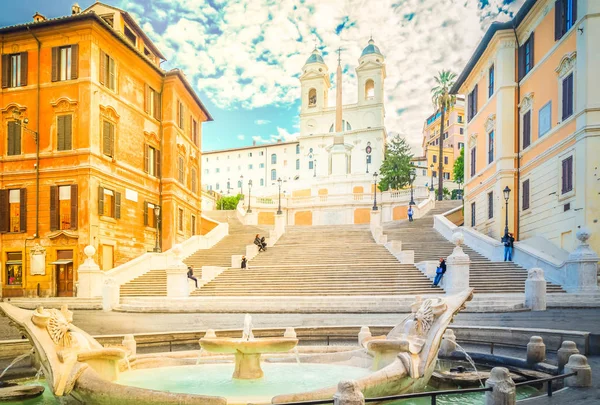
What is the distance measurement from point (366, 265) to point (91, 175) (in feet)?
51.3

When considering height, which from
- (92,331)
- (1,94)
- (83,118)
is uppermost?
(1,94)

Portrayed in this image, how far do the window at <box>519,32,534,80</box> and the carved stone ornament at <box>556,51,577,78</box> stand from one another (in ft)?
12.7

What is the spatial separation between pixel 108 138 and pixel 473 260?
2162cm

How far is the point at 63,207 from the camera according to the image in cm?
2603

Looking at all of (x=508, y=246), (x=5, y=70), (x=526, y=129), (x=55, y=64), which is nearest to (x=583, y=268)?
(x=508, y=246)

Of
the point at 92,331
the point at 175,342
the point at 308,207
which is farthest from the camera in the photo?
the point at 308,207

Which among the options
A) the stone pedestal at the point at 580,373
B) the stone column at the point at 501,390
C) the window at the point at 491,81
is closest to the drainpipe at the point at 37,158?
the stone column at the point at 501,390

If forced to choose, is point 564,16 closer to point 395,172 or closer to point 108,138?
point 108,138

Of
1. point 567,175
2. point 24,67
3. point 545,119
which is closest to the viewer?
point 567,175

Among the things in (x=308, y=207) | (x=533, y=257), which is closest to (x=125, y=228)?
(x=533, y=257)

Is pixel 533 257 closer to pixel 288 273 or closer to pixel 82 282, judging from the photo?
pixel 288 273

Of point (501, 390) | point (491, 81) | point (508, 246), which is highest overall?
point (491, 81)

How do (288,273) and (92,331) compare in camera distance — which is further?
(288,273)

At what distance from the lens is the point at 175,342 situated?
36.8 feet
